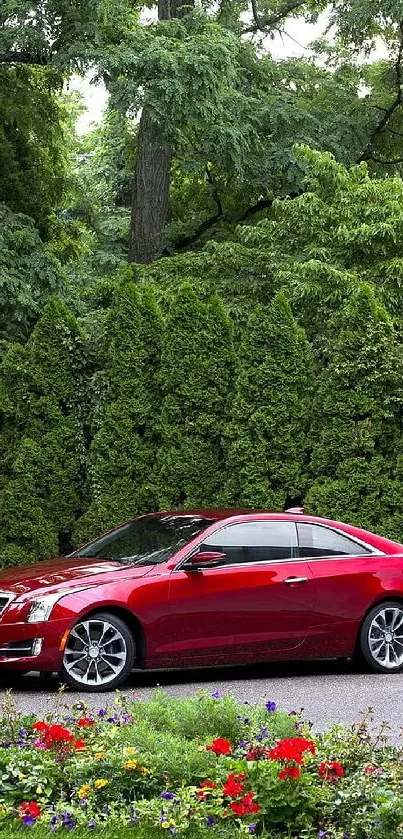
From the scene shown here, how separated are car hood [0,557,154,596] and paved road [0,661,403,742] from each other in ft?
2.73

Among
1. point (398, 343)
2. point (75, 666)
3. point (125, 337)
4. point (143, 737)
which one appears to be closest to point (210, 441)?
point (125, 337)

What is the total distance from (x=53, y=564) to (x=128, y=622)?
1.09 meters

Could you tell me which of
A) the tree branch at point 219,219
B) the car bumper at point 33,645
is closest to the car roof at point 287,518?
the car bumper at point 33,645

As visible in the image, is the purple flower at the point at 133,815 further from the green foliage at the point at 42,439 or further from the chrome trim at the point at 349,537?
the green foliage at the point at 42,439

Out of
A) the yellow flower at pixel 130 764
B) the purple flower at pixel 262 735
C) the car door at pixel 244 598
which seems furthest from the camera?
the car door at pixel 244 598

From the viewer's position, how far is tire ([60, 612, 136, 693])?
9.46m

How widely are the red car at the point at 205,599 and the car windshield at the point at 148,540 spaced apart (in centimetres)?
2

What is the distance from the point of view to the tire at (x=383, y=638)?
34.9 ft

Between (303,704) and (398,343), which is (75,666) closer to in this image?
(303,704)

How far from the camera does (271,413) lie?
558 inches

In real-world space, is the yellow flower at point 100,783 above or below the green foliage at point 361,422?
below

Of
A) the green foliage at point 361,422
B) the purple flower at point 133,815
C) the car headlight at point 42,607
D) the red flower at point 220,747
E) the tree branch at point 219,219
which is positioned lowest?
the purple flower at point 133,815

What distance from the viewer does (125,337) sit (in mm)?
14758

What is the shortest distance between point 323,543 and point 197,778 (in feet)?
17.2
